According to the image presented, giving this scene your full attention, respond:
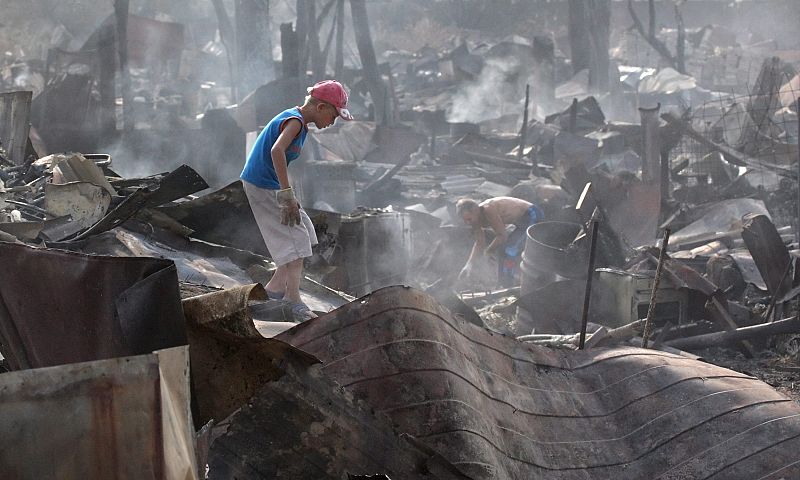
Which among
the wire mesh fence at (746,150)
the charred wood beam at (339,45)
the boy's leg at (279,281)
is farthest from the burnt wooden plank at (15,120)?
the charred wood beam at (339,45)

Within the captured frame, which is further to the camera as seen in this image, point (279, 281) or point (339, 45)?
point (339, 45)

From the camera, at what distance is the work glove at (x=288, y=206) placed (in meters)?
4.91

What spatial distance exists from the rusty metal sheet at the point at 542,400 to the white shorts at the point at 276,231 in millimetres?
2043

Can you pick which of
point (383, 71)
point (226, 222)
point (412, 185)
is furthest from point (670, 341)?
point (383, 71)

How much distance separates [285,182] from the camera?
491cm

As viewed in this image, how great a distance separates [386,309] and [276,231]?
246 centimetres

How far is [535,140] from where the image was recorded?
733 inches

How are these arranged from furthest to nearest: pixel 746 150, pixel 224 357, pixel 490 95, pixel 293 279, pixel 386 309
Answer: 1. pixel 490 95
2. pixel 746 150
3. pixel 293 279
4. pixel 386 309
5. pixel 224 357

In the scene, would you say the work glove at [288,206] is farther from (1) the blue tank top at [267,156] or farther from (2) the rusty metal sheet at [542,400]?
(2) the rusty metal sheet at [542,400]

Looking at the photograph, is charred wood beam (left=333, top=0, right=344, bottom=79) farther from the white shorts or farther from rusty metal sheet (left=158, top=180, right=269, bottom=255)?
the white shorts

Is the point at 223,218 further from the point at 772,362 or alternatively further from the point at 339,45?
the point at 339,45

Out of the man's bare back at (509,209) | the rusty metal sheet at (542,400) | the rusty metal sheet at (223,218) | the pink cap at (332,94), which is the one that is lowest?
the man's bare back at (509,209)

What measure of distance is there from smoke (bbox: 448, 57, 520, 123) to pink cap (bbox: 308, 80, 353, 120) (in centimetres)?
1981

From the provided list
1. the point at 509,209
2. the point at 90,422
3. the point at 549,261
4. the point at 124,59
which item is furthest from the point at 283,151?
the point at 124,59
